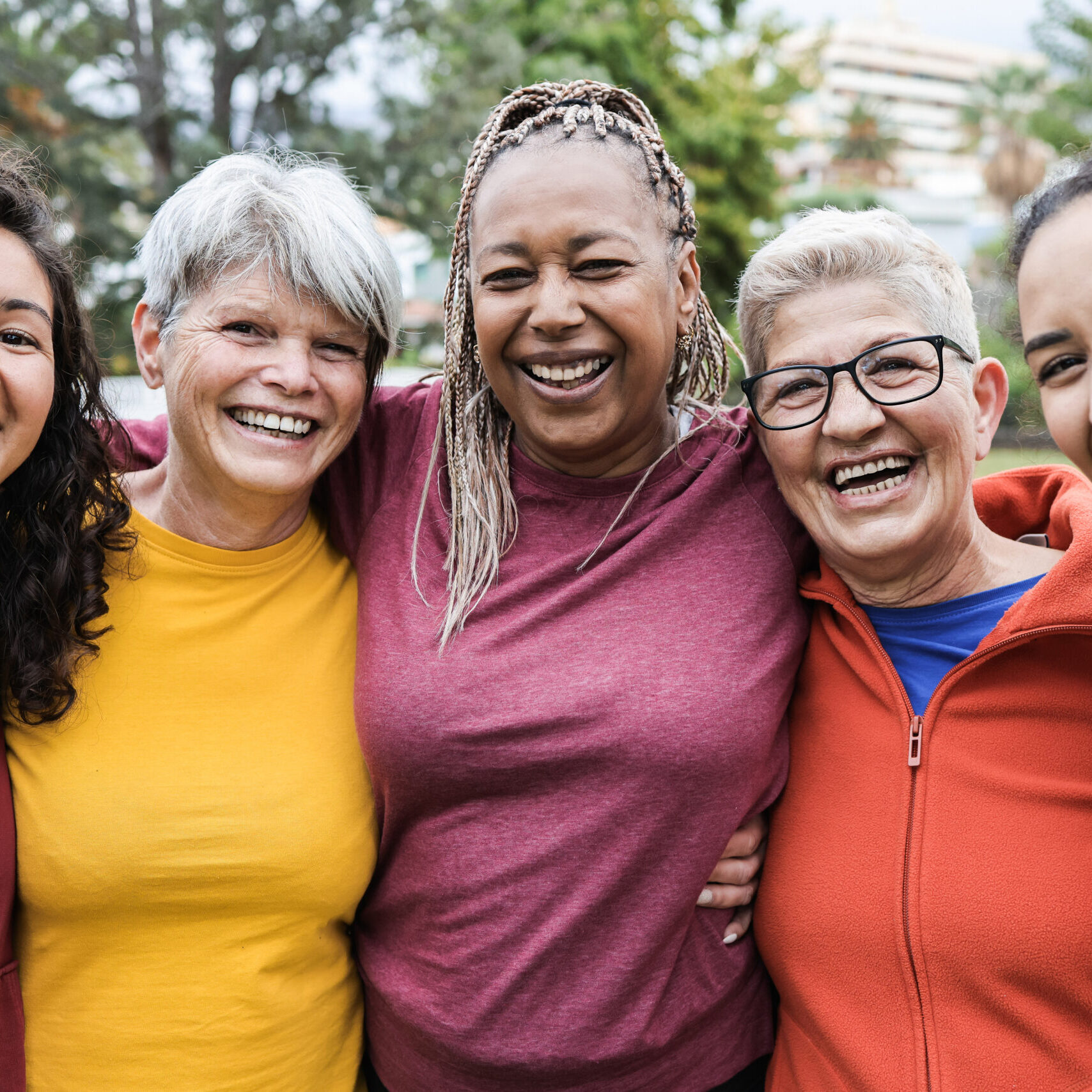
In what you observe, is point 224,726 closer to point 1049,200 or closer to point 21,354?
point 21,354

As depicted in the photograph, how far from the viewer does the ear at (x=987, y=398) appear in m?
2.14

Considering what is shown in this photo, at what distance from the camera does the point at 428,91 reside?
8992 millimetres

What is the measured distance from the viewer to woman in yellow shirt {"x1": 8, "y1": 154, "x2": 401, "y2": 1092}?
2012 mm

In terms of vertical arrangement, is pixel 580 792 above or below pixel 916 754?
below

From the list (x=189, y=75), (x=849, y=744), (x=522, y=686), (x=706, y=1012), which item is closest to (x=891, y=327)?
(x=849, y=744)

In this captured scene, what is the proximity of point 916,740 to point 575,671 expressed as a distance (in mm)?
694

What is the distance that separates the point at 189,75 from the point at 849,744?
9.29 meters

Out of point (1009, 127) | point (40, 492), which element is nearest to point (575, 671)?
point (40, 492)

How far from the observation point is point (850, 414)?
199cm

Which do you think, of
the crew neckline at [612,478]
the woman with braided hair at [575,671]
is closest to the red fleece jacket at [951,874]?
the woman with braided hair at [575,671]

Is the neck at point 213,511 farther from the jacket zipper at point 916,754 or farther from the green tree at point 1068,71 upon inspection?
the green tree at point 1068,71

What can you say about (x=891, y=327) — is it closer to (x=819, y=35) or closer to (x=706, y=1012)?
(x=706, y=1012)

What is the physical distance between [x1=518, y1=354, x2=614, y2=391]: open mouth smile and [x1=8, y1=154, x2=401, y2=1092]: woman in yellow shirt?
459 millimetres

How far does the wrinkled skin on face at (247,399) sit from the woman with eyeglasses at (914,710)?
3.21 ft
